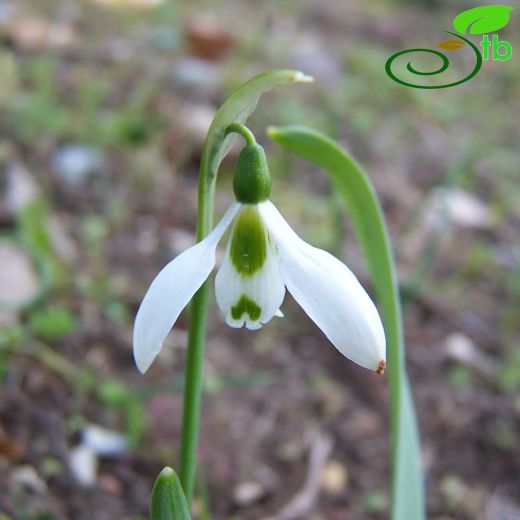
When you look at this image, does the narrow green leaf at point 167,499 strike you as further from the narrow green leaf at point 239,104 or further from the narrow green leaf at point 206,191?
the narrow green leaf at point 239,104

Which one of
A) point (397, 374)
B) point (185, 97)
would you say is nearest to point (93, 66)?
point (185, 97)

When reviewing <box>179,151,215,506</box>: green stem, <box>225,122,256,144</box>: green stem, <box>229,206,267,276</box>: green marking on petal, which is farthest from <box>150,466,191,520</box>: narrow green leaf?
<box>225,122,256,144</box>: green stem

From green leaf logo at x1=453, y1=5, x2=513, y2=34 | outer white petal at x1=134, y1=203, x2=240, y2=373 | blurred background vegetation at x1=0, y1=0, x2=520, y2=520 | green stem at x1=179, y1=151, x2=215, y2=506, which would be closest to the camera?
outer white petal at x1=134, y1=203, x2=240, y2=373

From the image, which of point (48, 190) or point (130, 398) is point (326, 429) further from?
point (48, 190)

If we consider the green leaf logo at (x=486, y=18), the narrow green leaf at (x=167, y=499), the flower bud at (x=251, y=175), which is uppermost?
the green leaf logo at (x=486, y=18)

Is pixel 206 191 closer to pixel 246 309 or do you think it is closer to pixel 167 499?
pixel 246 309

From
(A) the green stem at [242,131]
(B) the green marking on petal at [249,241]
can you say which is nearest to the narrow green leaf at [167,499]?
(B) the green marking on petal at [249,241]

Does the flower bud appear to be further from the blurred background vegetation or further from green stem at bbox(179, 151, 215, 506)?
the blurred background vegetation

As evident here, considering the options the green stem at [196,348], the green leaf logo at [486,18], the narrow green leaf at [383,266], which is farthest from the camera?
the green leaf logo at [486,18]
